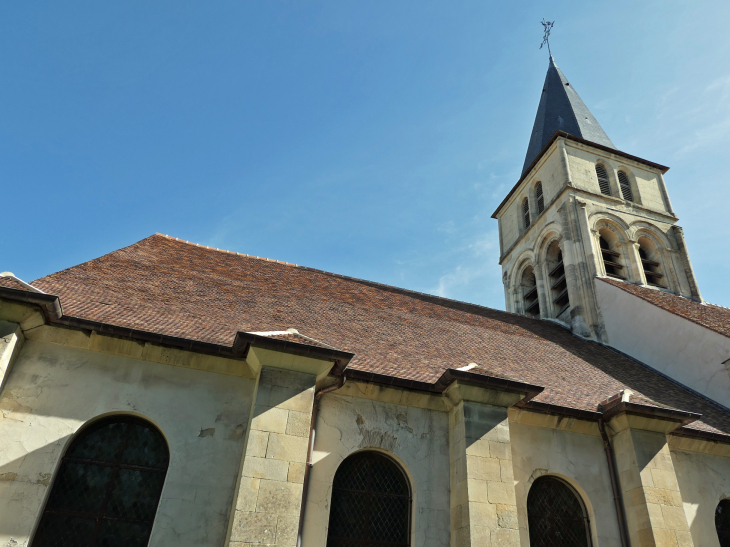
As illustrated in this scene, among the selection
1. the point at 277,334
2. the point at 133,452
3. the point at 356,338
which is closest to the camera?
the point at 133,452

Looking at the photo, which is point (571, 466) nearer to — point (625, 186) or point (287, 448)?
point (287, 448)

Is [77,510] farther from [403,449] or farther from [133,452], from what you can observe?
[403,449]

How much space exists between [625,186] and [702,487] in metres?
13.2

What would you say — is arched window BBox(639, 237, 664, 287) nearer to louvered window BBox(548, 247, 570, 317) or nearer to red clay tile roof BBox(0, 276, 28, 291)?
louvered window BBox(548, 247, 570, 317)

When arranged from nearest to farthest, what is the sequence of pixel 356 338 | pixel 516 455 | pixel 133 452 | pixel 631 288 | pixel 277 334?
pixel 133 452, pixel 277 334, pixel 516 455, pixel 356 338, pixel 631 288

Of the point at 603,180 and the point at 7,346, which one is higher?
the point at 603,180

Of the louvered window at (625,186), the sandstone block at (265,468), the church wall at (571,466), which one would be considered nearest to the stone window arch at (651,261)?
the louvered window at (625,186)

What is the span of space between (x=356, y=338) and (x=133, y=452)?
13.4 feet

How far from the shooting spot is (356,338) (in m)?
9.61

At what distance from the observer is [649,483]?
25.8ft

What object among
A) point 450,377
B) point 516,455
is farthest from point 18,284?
point 516,455

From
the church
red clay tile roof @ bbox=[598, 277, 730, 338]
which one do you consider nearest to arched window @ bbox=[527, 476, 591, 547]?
the church

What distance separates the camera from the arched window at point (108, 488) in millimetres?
6160

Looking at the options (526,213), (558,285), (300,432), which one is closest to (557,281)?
(558,285)
